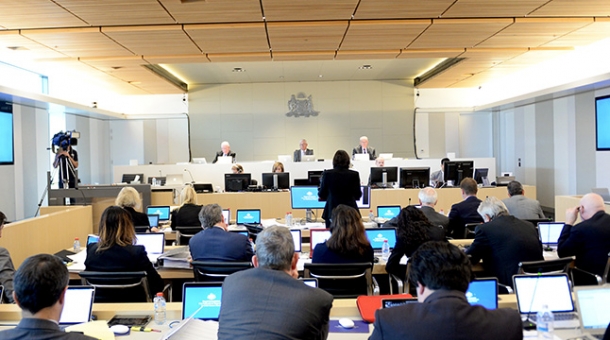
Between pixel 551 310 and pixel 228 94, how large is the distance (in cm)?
1244

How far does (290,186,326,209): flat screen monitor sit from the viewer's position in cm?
625

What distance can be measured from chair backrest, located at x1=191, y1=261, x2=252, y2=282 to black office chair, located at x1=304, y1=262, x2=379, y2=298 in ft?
1.69

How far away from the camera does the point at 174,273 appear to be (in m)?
3.92

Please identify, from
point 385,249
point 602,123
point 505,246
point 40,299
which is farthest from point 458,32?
point 40,299

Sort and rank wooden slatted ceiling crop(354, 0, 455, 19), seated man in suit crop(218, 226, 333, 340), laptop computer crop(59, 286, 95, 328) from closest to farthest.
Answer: seated man in suit crop(218, 226, 333, 340) < laptop computer crop(59, 286, 95, 328) < wooden slatted ceiling crop(354, 0, 455, 19)

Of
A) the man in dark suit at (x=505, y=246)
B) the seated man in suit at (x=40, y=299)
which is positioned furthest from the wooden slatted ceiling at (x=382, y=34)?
the seated man in suit at (x=40, y=299)

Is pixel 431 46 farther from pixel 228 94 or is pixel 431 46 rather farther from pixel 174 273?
pixel 228 94

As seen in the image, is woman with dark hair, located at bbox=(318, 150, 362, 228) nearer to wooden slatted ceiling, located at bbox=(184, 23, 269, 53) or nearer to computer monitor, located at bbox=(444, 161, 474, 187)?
wooden slatted ceiling, located at bbox=(184, 23, 269, 53)

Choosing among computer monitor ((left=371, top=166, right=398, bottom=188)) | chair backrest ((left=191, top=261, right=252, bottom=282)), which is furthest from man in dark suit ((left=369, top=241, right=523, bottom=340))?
computer monitor ((left=371, top=166, right=398, bottom=188))

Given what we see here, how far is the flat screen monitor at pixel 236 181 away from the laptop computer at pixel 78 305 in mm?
5375

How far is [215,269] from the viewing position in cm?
342

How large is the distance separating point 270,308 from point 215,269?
1.81 meters

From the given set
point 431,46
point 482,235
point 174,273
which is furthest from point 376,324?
point 431,46

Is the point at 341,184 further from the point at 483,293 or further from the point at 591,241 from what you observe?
the point at 483,293
